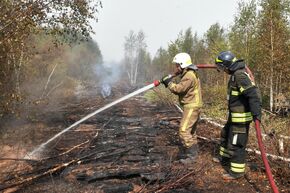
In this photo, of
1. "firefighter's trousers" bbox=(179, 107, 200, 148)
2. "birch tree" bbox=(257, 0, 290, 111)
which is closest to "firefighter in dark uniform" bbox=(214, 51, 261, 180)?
"firefighter's trousers" bbox=(179, 107, 200, 148)

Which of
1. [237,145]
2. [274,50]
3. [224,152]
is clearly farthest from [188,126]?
[274,50]

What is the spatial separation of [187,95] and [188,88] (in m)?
0.17

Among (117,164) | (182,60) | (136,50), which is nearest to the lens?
(117,164)

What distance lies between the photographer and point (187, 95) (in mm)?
6031

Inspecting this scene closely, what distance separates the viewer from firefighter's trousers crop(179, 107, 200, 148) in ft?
19.3

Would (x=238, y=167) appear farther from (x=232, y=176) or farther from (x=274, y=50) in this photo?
(x=274, y=50)

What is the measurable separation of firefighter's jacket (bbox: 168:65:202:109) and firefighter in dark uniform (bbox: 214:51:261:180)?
79cm

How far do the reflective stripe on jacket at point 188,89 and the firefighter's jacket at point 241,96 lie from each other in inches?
36.4

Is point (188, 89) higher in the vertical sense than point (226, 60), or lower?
lower

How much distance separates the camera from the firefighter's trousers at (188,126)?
5.89m

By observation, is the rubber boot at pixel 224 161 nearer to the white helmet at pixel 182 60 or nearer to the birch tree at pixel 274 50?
the white helmet at pixel 182 60

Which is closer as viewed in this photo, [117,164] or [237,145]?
[237,145]

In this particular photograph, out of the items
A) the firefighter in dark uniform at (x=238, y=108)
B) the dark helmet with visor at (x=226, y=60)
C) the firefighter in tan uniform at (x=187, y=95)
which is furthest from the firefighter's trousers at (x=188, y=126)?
the dark helmet with visor at (x=226, y=60)

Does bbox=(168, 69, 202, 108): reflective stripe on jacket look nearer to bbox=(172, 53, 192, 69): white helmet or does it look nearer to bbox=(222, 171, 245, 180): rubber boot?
bbox=(172, 53, 192, 69): white helmet
